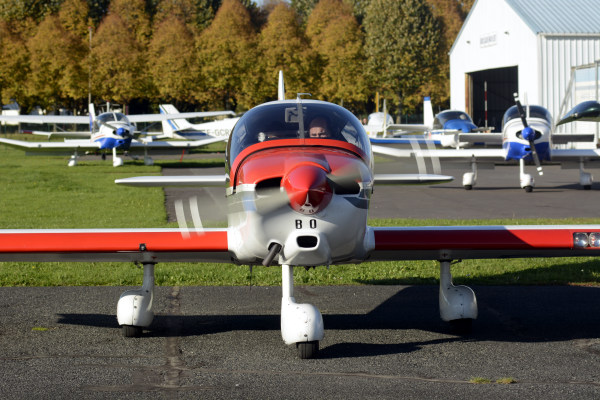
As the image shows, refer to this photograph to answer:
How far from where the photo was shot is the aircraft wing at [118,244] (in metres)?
6.51

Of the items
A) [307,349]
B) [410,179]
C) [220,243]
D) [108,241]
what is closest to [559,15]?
[410,179]

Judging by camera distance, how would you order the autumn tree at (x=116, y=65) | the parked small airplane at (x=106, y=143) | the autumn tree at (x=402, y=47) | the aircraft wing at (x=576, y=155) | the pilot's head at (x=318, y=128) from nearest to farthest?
the pilot's head at (x=318, y=128) → the aircraft wing at (x=576, y=155) → the parked small airplane at (x=106, y=143) → the autumn tree at (x=402, y=47) → the autumn tree at (x=116, y=65)

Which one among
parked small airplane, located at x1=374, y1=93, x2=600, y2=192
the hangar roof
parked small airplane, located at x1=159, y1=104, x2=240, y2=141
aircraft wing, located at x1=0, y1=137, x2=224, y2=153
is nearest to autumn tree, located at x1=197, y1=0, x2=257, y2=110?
parked small airplane, located at x1=159, y1=104, x2=240, y2=141

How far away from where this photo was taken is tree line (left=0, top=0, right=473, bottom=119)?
68.8 meters

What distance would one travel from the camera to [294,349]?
635cm

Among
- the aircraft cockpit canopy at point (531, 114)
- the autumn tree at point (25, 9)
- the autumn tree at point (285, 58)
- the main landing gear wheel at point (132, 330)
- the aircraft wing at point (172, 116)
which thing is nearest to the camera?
the main landing gear wheel at point (132, 330)

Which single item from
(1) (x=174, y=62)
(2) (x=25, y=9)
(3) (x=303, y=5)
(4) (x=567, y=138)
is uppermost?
(3) (x=303, y=5)

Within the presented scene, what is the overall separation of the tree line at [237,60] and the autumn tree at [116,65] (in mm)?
87

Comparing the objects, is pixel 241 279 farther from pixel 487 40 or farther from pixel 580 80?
pixel 487 40

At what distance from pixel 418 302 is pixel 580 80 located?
33.2m

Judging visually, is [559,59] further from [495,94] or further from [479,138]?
[495,94]

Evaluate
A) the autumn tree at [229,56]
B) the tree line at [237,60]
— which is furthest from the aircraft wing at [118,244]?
the autumn tree at [229,56]

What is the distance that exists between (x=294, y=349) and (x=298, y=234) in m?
1.22

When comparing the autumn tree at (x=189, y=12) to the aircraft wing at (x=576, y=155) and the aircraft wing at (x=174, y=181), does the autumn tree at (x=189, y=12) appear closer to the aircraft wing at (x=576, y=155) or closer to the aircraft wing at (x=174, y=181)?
the aircraft wing at (x=576, y=155)
